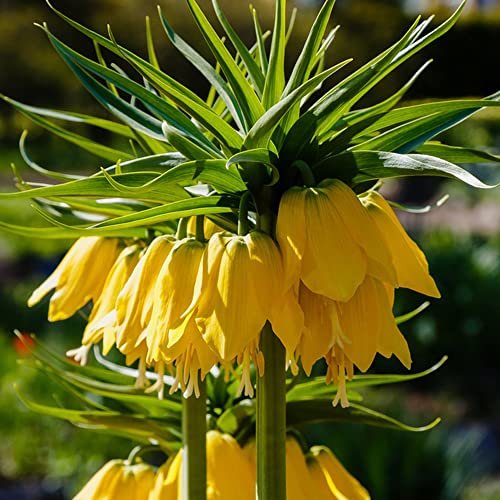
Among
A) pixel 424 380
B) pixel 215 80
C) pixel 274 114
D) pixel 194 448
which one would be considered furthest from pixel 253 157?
pixel 424 380

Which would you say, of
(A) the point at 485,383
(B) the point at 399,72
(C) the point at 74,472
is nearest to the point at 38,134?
(B) the point at 399,72

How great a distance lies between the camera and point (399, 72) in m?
10.6

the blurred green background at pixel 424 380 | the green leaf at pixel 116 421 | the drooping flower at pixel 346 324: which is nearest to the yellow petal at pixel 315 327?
the drooping flower at pixel 346 324

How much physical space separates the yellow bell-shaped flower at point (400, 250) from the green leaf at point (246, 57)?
12 centimetres

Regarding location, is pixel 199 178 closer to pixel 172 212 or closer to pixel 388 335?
pixel 172 212

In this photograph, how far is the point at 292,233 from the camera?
67 centimetres

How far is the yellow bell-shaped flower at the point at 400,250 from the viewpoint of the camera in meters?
0.71

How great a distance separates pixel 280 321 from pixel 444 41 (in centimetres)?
1104

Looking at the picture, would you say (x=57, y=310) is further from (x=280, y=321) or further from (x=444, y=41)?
(x=444, y=41)

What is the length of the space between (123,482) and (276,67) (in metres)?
0.39

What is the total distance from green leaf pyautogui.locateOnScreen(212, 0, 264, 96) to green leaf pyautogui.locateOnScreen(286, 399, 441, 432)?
0.27 meters

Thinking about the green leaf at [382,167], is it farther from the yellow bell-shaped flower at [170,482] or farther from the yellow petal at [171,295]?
Answer: the yellow bell-shaped flower at [170,482]

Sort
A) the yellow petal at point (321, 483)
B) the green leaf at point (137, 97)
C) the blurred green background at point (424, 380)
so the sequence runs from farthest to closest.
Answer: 1. the blurred green background at point (424, 380)
2. the yellow petal at point (321, 483)
3. the green leaf at point (137, 97)

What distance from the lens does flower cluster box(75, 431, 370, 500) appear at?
816 millimetres
